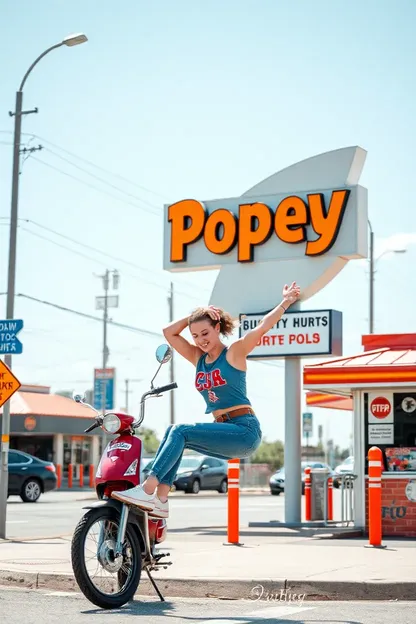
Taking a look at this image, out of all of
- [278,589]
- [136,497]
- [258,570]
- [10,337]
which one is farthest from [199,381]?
[10,337]

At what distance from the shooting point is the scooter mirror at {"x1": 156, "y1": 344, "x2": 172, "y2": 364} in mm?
7480

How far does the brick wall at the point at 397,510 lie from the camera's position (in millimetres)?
16859

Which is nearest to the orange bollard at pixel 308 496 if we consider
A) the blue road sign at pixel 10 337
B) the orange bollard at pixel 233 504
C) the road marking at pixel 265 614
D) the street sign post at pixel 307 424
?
the orange bollard at pixel 233 504

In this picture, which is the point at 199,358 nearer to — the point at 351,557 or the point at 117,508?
the point at 117,508

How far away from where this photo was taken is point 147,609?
761cm

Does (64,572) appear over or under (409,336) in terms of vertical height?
under

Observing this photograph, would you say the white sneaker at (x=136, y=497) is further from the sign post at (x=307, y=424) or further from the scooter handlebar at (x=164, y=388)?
the sign post at (x=307, y=424)

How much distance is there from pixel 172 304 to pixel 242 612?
168 ft

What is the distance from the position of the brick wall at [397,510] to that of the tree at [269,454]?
61.8 meters

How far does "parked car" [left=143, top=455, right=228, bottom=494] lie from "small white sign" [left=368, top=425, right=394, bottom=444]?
69.7ft

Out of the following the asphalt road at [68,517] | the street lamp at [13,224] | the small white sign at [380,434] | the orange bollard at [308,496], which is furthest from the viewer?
the orange bollard at [308,496]

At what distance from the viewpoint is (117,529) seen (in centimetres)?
736

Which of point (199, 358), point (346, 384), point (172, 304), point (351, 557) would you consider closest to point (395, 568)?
point (351, 557)

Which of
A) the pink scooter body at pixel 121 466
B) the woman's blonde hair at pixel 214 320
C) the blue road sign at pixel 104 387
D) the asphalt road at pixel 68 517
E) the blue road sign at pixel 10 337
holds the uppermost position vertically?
the blue road sign at pixel 104 387
